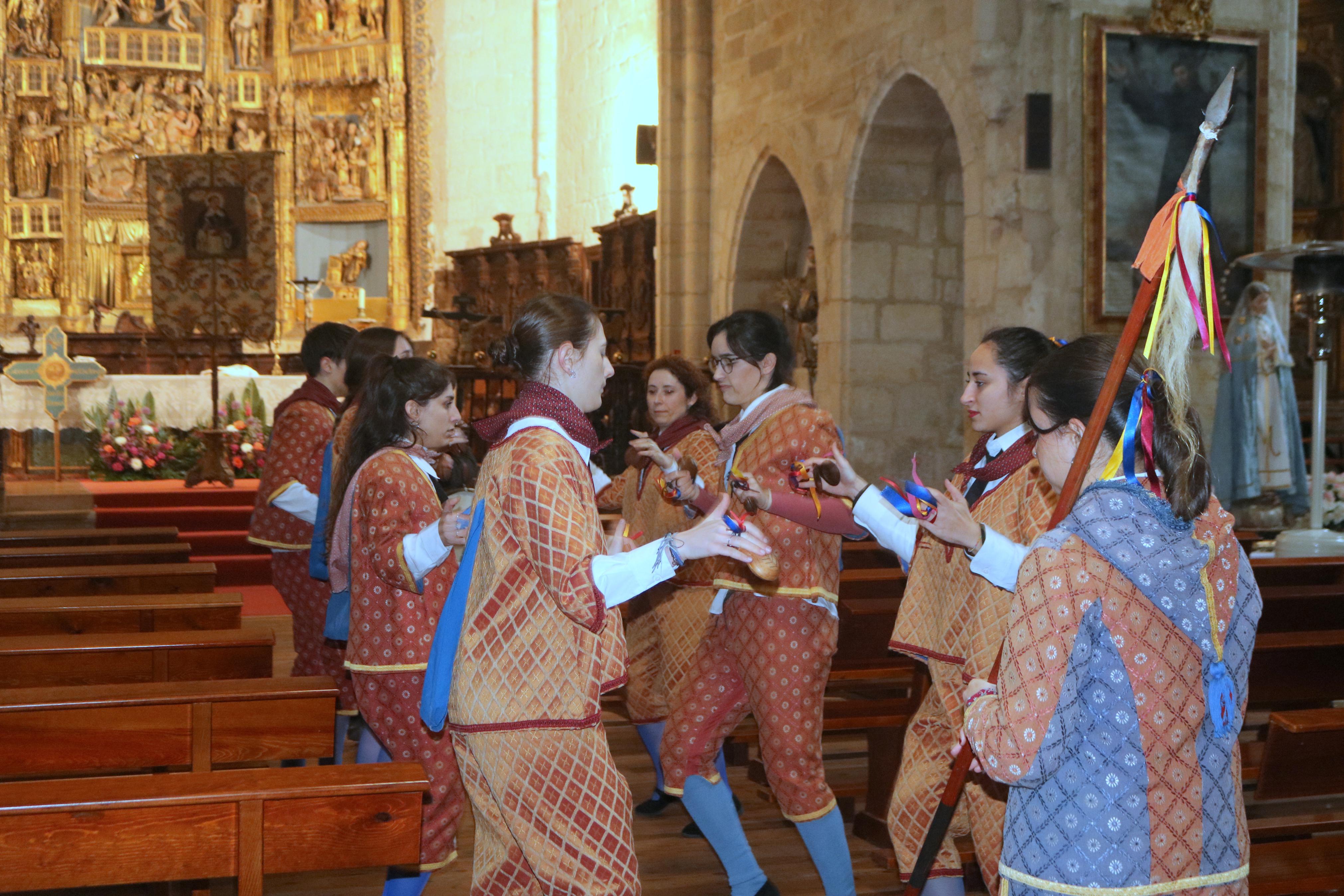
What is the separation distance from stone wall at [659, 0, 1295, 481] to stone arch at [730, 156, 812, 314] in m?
0.08

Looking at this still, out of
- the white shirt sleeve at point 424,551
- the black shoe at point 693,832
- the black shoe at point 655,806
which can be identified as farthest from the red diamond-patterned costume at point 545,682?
the black shoe at point 655,806

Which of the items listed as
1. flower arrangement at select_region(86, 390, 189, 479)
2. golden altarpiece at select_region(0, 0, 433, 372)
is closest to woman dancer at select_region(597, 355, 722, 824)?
flower arrangement at select_region(86, 390, 189, 479)

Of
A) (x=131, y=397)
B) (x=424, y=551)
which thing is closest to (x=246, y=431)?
(x=131, y=397)

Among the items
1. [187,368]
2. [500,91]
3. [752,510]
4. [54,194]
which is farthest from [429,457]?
[54,194]

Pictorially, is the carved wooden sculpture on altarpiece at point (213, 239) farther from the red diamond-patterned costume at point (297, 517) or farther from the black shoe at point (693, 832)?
the black shoe at point (693, 832)

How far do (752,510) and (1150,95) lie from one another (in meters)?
5.22

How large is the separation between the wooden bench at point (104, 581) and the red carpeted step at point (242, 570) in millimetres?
4190

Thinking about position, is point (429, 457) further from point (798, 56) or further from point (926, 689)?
point (798, 56)

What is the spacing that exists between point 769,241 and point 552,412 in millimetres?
8101

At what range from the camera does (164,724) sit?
279 centimetres

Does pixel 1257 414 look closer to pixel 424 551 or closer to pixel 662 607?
pixel 662 607

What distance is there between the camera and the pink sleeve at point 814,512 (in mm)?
2871

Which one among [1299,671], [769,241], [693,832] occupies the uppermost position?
[769,241]

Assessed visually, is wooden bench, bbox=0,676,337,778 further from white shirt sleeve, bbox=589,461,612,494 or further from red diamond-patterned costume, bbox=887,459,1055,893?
red diamond-patterned costume, bbox=887,459,1055,893
